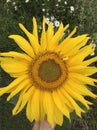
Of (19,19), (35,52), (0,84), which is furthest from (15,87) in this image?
(19,19)

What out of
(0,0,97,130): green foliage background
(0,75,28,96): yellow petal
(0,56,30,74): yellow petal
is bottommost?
(0,0,97,130): green foliage background

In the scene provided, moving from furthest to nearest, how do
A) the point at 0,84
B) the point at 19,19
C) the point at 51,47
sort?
the point at 19,19 → the point at 0,84 → the point at 51,47

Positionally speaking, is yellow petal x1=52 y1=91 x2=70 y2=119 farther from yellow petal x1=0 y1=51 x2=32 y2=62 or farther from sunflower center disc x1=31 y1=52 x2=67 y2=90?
yellow petal x1=0 y1=51 x2=32 y2=62

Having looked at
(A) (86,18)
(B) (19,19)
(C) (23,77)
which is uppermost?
(C) (23,77)

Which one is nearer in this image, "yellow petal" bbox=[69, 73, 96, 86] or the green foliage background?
"yellow petal" bbox=[69, 73, 96, 86]

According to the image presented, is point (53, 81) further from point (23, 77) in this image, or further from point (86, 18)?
point (86, 18)

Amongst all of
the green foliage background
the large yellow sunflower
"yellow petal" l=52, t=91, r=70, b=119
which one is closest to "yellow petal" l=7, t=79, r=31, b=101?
the large yellow sunflower

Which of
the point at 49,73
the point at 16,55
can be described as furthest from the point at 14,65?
the point at 49,73

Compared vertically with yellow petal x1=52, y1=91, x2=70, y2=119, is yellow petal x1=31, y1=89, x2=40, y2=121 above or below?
above
